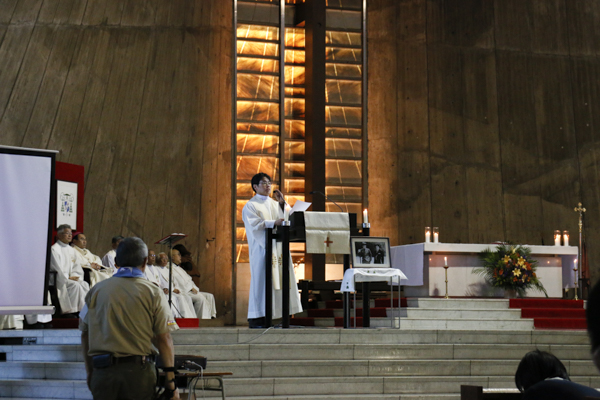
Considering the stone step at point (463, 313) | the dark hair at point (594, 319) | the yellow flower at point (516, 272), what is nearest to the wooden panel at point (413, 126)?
the yellow flower at point (516, 272)

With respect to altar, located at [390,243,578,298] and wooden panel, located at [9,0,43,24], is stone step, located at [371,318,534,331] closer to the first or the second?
altar, located at [390,243,578,298]

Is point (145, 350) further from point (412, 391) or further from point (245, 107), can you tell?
point (245, 107)

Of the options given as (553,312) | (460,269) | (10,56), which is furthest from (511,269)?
(10,56)

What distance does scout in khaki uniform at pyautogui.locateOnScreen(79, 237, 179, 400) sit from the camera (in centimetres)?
305

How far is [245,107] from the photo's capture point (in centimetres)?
1041

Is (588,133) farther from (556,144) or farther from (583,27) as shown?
(583,27)

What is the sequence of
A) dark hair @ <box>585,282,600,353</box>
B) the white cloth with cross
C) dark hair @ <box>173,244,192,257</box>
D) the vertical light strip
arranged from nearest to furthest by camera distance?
dark hair @ <box>585,282,600,353</box> < the white cloth with cross < dark hair @ <box>173,244,192,257</box> < the vertical light strip

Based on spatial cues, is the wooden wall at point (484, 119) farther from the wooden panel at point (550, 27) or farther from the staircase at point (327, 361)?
the staircase at point (327, 361)

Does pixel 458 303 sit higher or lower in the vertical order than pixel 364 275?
lower

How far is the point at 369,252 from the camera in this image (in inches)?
274

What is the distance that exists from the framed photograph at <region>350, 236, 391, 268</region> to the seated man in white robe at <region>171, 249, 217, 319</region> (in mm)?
2904

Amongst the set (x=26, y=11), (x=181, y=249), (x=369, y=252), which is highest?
(x=26, y=11)

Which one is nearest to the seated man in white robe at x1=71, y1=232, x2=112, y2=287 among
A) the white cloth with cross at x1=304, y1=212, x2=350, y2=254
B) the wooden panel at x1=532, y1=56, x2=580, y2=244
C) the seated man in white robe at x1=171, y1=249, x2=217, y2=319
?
the seated man in white robe at x1=171, y1=249, x2=217, y2=319

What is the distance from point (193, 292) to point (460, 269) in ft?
10.9
